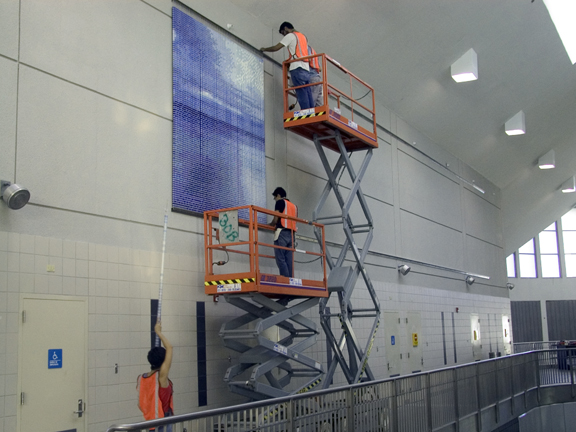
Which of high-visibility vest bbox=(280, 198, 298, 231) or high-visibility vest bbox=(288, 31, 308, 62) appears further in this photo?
high-visibility vest bbox=(288, 31, 308, 62)

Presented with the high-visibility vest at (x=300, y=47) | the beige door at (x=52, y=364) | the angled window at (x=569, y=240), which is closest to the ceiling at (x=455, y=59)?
the high-visibility vest at (x=300, y=47)

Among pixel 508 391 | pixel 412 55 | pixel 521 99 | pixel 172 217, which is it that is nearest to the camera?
pixel 172 217

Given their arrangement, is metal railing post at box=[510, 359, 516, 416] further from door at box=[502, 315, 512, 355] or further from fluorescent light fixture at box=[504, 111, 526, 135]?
door at box=[502, 315, 512, 355]

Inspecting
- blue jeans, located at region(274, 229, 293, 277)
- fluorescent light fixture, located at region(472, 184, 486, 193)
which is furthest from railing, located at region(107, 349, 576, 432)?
fluorescent light fixture, located at region(472, 184, 486, 193)

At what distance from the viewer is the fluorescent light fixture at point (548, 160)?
29.0 m

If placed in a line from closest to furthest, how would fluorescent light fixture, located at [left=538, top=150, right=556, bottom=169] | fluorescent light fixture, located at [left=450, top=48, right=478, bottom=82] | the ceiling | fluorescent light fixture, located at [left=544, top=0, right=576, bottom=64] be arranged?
the ceiling < fluorescent light fixture, located at [left=450, top=48, right=478, bottom=82] < fluorescent light fixture, located at [left=544, top=0, right=576, bottom=64] < fluorescent light fixture, located at [left=538, top=150, right=556, bottom=169]

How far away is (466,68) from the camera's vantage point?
18047 mm

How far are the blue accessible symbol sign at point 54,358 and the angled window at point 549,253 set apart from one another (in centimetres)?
4075

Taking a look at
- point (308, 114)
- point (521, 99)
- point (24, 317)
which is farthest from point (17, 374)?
point (521, 99)

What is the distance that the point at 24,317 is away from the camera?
7.38 metres

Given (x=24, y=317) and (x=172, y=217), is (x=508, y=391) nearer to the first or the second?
(x=172, y=217)

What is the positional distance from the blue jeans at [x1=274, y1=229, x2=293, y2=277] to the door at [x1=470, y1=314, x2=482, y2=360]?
1541 cm

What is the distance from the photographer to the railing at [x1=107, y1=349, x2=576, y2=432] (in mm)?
5992

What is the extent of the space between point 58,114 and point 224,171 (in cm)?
355
